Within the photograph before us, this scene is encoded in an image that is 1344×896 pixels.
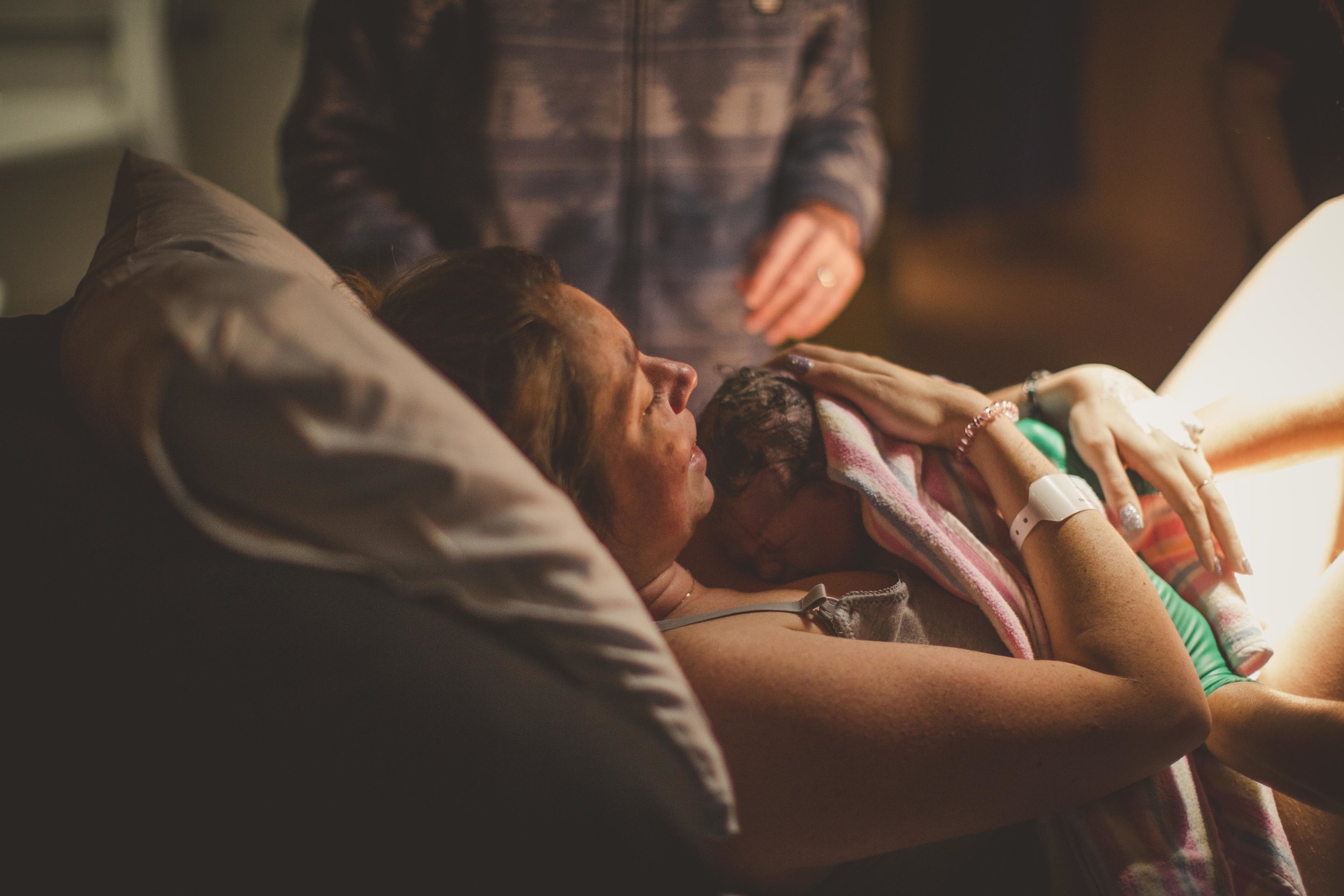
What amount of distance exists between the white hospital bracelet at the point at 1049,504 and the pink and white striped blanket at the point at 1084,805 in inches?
2.0

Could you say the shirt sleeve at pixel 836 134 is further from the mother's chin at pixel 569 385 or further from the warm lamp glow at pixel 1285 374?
the mother's chin at pixel 569 385

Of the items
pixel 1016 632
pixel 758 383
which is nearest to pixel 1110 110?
pixel 758 383

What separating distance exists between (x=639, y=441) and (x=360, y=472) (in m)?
0.36

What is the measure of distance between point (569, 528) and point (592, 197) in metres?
1.12

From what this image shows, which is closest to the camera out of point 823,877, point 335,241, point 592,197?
point 823,877

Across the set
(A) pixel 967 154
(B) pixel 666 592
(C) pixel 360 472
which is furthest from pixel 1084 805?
(A) pixel 967 154

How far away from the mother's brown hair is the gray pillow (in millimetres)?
180

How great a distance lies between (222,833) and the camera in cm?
48

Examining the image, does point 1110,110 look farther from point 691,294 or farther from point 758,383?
point 758,383

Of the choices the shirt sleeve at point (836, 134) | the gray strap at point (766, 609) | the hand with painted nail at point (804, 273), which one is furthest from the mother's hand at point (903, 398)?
the shirt sleeve at point (836, 134)

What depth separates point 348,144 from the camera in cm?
143

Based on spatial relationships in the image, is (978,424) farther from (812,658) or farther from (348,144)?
(348,144)

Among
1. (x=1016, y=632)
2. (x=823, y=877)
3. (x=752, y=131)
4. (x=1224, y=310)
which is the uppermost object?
(x=752, y=131)

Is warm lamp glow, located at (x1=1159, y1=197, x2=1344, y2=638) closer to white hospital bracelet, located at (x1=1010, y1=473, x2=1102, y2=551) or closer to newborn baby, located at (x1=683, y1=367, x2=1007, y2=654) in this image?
white hospital bracelet, located at (x1=1010, y1=473, x2=1102, y2=551)
